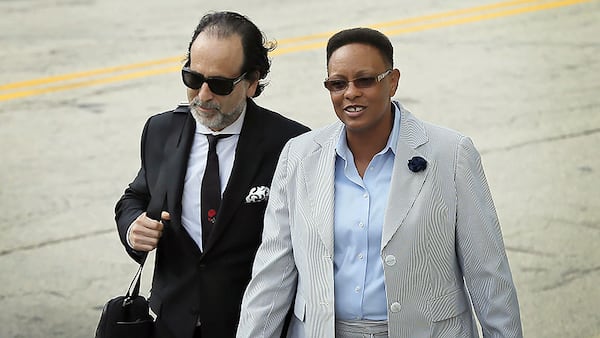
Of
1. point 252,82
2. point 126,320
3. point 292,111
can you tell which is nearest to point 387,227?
point 252,82

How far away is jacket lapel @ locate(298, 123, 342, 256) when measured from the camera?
12.5ft

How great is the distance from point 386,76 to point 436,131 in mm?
265

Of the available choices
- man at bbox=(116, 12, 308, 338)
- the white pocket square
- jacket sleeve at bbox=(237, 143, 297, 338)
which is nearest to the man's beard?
man at bbox=(116, 12, 308, 338)

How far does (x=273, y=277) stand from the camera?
4.00 metres

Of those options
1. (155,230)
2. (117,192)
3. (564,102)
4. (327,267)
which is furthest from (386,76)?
(564,102)

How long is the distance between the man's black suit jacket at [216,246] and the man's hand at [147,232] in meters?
0.07

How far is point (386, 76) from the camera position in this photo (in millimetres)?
3834

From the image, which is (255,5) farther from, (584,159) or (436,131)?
(436,131)

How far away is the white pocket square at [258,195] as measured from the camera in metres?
4.27

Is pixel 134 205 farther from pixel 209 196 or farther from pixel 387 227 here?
pixel 387 227

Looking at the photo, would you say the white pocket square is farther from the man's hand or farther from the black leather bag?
the black leather bag

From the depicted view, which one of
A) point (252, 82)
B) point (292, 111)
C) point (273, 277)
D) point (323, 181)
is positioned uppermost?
point (252, 82)

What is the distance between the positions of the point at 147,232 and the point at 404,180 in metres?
1.01

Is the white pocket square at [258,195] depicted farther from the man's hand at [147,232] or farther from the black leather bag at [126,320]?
the black leather bag at [126,320]
